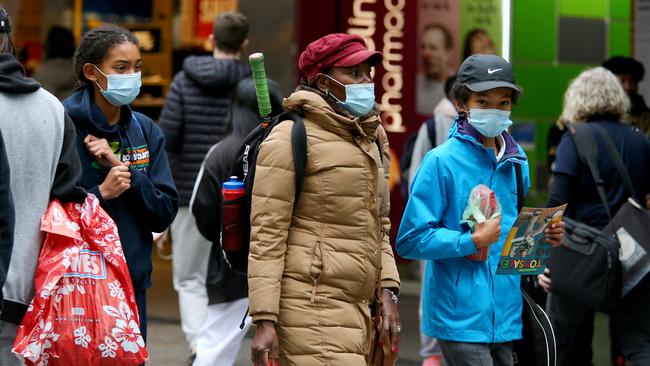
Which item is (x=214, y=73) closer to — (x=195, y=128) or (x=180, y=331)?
(x=195, y=128)

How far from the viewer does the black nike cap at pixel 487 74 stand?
→ 18.5 feet

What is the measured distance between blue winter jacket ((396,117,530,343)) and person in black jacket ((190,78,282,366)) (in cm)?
164

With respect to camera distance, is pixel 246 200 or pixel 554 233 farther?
pixel 554 233

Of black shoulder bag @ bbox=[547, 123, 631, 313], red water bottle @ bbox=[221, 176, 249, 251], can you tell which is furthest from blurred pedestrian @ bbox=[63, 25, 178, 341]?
black shoulder bag @ bbox=[547, 123, 631, 313]

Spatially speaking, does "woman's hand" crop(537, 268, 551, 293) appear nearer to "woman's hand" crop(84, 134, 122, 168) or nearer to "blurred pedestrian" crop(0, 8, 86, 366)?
"woman's hand" crop(84, 134, 122, 168)

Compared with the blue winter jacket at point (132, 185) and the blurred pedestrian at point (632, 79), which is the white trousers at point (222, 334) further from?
the blurred pedestrian at point (632, 79)

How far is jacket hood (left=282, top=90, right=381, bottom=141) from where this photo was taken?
4.93 meters

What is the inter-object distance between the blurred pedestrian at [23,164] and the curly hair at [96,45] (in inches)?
23.6

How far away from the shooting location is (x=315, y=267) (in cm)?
484

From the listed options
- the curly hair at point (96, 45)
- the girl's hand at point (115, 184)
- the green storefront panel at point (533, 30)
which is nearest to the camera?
the girl's hand at point (115, 184)

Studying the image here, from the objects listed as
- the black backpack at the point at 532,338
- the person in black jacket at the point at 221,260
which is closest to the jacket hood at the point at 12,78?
the black backpack at the point at 532,338

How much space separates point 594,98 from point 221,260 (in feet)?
7.33

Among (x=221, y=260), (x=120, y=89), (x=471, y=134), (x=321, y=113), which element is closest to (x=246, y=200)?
(x=321, y=113)

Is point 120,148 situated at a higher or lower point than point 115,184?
higher
